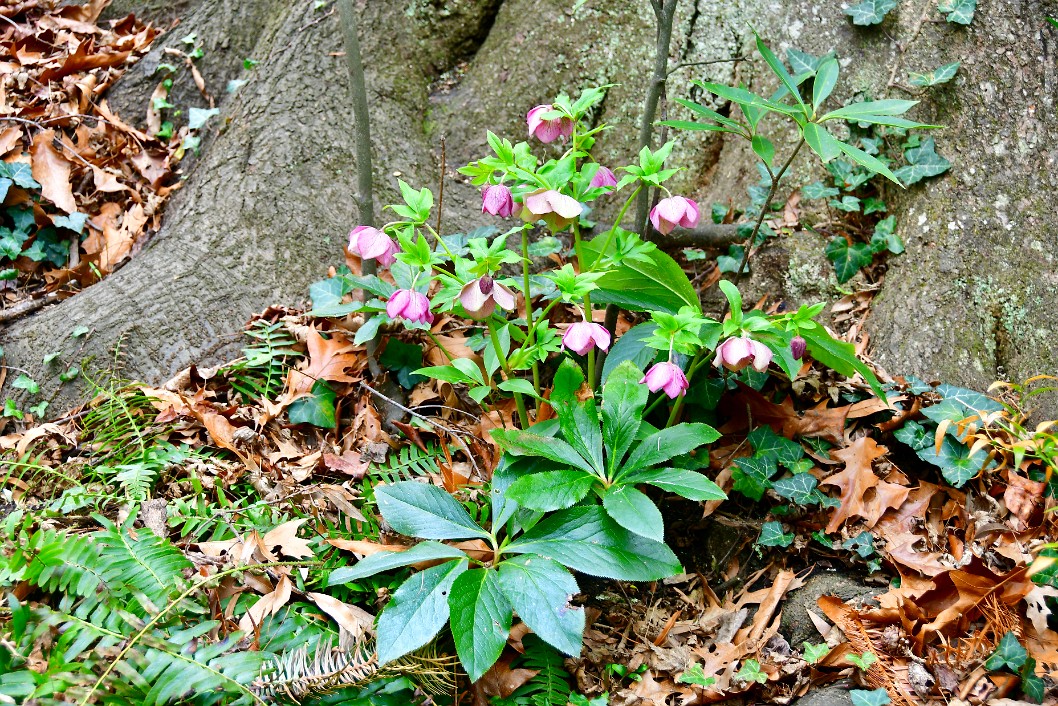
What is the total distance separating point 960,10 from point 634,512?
228 centimetres

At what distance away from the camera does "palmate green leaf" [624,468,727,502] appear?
183 cm

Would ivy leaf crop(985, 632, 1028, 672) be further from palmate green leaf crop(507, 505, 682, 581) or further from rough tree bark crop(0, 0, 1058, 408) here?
rough tree bark crop(0, 0, 1058, 408)

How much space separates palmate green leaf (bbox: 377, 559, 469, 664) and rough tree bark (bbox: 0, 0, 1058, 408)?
139 cm

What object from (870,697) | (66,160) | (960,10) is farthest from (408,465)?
(960,10)

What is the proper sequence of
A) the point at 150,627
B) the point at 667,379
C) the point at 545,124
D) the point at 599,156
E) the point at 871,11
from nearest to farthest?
the point at 150,627, the point at 667,379, the point at 545,124, the point at 871,11, the point at 599,156

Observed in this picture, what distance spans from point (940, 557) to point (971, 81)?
172 cm

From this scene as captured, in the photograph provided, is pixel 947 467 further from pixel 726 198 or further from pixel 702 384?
pixel 726 198

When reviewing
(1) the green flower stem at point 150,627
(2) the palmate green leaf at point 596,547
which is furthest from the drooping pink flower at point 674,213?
(1) the green flower stem at point 150,627

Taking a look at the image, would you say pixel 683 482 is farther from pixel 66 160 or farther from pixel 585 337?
pixel 66 160

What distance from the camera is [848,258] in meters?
2.73

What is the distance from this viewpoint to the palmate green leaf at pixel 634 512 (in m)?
1.74

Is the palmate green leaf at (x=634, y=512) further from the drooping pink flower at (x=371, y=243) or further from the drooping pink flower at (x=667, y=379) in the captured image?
the drooping pink flower at (x=371, y=243)

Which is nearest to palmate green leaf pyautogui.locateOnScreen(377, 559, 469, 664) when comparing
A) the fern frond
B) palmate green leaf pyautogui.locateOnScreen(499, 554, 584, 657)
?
palmate green leaf pyautogui.locateOnScreen(499, 554, 584, 657)

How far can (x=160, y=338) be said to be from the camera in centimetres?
274
